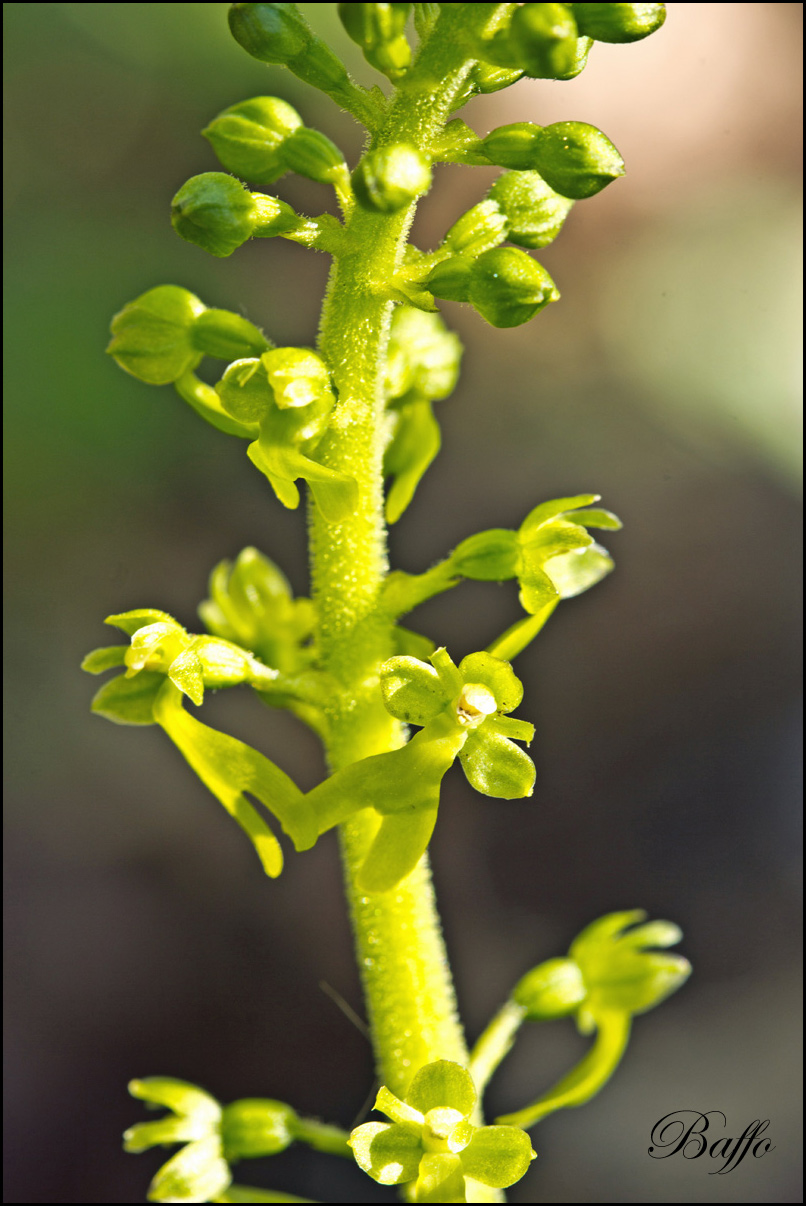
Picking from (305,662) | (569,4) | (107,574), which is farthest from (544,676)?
(569,4)

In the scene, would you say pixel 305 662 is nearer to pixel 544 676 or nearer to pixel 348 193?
pixel 348 193

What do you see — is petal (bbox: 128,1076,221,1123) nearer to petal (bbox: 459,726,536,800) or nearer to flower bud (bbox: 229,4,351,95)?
petal (bbox: 459,726,536,800)

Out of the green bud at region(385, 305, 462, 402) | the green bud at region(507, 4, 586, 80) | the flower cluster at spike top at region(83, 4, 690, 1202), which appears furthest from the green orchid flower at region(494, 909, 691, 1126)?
the green bud at region(507, 4, 586, 80)

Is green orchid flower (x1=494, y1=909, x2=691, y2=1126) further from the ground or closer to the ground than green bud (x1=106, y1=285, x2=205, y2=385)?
closer to the ground

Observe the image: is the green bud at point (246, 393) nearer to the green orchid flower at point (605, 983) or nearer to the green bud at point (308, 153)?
the green bud at point (308, 153)

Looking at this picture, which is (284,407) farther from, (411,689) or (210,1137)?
(210,1137)

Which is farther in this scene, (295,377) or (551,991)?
(551,991)

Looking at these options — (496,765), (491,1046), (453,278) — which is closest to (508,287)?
(453,278)
